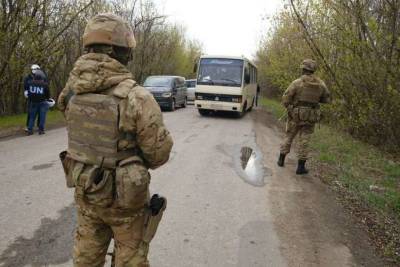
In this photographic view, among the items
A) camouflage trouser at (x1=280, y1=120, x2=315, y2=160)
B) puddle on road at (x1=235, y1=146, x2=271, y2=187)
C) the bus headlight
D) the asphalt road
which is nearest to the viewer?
the asphalt road

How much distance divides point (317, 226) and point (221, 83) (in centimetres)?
1189

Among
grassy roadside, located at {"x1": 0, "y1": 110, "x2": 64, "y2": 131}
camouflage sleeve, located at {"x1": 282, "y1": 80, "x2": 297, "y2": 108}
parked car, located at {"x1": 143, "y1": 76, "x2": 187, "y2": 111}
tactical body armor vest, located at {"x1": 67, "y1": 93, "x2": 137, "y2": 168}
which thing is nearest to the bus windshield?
parked car, located at {"x1": 143, "y1": 76, "x2": 187, "y2": 111}

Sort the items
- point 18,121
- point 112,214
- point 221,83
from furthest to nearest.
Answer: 1. point 221,83
2. point 18,121
3. point 112,214

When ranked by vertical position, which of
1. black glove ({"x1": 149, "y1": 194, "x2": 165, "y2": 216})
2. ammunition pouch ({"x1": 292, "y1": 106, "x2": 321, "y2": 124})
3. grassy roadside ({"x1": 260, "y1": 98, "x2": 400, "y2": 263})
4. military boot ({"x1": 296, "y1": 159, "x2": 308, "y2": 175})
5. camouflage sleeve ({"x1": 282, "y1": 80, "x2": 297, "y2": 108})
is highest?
camouflage sleeve ({"x1": 282, "y1": 80, "x2": 297, "y2": 108})

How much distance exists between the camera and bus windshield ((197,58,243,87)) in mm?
16219

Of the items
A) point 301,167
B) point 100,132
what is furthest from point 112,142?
point 301,167

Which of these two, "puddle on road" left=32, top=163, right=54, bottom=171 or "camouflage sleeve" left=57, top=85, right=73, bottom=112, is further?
"puddle on road" left=32, top=163, right=54, bottom=171

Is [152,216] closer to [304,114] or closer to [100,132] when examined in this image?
[100,132]

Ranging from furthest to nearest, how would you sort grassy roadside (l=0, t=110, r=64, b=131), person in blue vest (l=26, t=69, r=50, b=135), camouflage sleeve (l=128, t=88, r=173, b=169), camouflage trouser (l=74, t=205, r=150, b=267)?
grassy roadside (l=0, t=110, r=64, b=131) → person in blue vest (l=26, t=69, r=50, b=135) → camouflage trouser (l=74, t=205, r=150, b=267) → camouflage sleeve (l=128, t=88, r=173, b=169)

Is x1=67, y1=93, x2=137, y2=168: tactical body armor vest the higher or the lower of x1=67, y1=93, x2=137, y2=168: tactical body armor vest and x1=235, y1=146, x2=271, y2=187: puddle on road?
the higher

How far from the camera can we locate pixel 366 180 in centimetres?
681

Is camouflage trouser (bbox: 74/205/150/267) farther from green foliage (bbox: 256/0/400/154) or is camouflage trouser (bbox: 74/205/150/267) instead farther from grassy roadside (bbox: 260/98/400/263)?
green foliage (bbox: 256/0/400/154)

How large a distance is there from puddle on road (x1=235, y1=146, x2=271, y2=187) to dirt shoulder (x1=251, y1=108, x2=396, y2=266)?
0.76 ft

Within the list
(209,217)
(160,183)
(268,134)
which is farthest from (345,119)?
(209,217)
